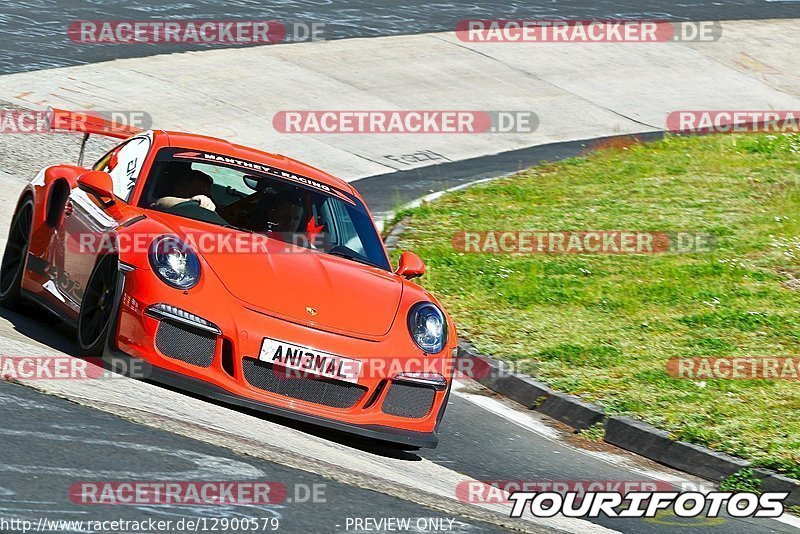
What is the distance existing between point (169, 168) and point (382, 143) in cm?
919

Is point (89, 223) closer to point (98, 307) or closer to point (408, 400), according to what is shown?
point (98, 307)

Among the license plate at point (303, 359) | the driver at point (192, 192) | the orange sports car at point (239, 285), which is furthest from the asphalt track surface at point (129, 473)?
the driver at point (192, 192)

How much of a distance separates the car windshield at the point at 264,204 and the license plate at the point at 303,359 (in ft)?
4.07

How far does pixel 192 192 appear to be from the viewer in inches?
305

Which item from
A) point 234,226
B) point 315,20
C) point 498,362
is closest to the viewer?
point 234,226

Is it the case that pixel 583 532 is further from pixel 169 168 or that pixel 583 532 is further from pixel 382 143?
pixel 382 143

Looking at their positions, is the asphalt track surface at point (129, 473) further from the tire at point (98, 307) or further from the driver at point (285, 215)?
the driver at point (285, 215)

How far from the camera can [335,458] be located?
20.1ft

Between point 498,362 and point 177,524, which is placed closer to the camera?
point 177,524

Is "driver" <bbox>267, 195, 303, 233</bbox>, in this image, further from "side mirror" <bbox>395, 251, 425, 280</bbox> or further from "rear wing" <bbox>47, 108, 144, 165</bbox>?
"rear wing" <bbox>47, 108, 144, 165</bbox>

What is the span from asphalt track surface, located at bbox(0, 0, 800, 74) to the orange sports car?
29.2ft

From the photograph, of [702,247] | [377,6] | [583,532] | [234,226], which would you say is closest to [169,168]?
[234,226]

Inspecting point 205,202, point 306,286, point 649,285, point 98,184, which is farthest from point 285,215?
point 649,285

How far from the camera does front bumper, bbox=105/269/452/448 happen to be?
6465 millimetres
